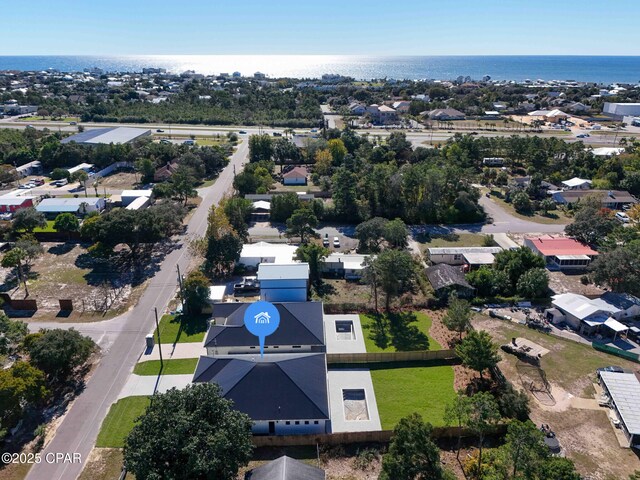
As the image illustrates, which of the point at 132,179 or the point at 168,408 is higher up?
the point at 168,408

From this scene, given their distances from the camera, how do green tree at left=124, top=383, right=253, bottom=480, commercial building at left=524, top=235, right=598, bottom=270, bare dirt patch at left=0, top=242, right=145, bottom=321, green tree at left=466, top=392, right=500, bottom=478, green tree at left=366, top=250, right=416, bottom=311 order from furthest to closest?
commercial building at left=524, top=235, right=598, bottom=270, bare dirt patch at left=0, top=242, right=145, bottom=321, green tree at left=366, top=250, right=416, bottom=311, green tree at left=466, top=392, right=500, bottom=478, green tree at left=124, top=383, right=253, bottom=480

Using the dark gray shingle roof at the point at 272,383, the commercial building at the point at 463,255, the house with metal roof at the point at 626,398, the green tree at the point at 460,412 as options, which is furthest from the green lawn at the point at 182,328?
the house with metal roof at the point at 626,398

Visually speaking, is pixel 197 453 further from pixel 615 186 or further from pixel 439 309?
pixel 615 186

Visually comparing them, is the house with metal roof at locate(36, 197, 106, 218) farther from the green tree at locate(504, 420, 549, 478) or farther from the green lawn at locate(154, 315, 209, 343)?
the green tree at locate(504, 420, 549, 478)

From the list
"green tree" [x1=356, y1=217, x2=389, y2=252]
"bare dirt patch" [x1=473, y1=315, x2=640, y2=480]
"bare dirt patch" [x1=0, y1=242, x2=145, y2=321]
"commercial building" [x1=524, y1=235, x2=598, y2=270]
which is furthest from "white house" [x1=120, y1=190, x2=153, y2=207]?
"commercial building" [x1=524, y1=235, x2=598, y2=270]

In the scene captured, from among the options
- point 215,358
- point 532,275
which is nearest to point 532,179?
point 532,275
